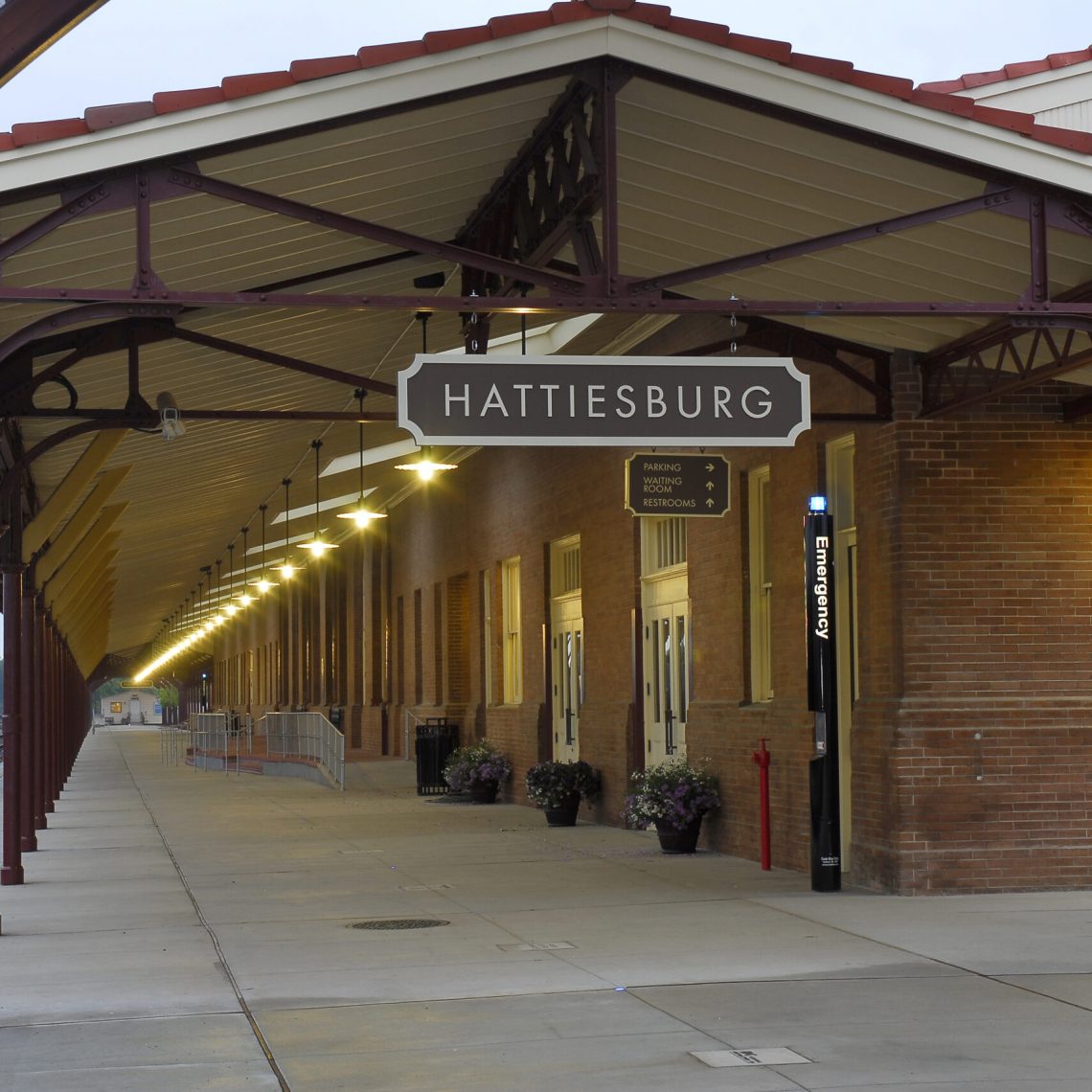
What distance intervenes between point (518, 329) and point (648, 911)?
791 centimetres

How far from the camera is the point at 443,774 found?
86.2 feet

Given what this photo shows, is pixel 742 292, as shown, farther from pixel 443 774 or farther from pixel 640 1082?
pixel 443 774

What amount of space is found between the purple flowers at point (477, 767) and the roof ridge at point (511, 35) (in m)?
16.6

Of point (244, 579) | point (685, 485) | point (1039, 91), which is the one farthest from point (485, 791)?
point (244, 579)

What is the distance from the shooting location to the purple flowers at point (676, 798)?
16219 mm

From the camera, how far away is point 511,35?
905 cm

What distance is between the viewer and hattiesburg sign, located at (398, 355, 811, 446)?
8.48m

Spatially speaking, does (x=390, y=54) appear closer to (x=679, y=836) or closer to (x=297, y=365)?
(x=297, y=365)

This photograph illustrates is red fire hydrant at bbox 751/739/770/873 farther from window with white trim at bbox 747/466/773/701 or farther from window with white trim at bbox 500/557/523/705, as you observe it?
window with white trim at bbox 500/557/523/705

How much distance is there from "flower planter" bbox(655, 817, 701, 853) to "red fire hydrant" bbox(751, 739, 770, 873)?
1.49 m

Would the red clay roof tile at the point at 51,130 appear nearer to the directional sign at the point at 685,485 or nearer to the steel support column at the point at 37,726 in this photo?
the directional sign at the point at 685,485

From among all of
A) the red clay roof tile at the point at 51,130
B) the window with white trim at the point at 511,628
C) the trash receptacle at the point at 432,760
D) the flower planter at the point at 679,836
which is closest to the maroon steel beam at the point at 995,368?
the flower planter at the point at 679,836

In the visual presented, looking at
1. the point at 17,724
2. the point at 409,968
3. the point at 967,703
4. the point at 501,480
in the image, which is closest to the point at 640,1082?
the point at 409,968

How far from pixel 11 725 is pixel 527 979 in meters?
7.43
